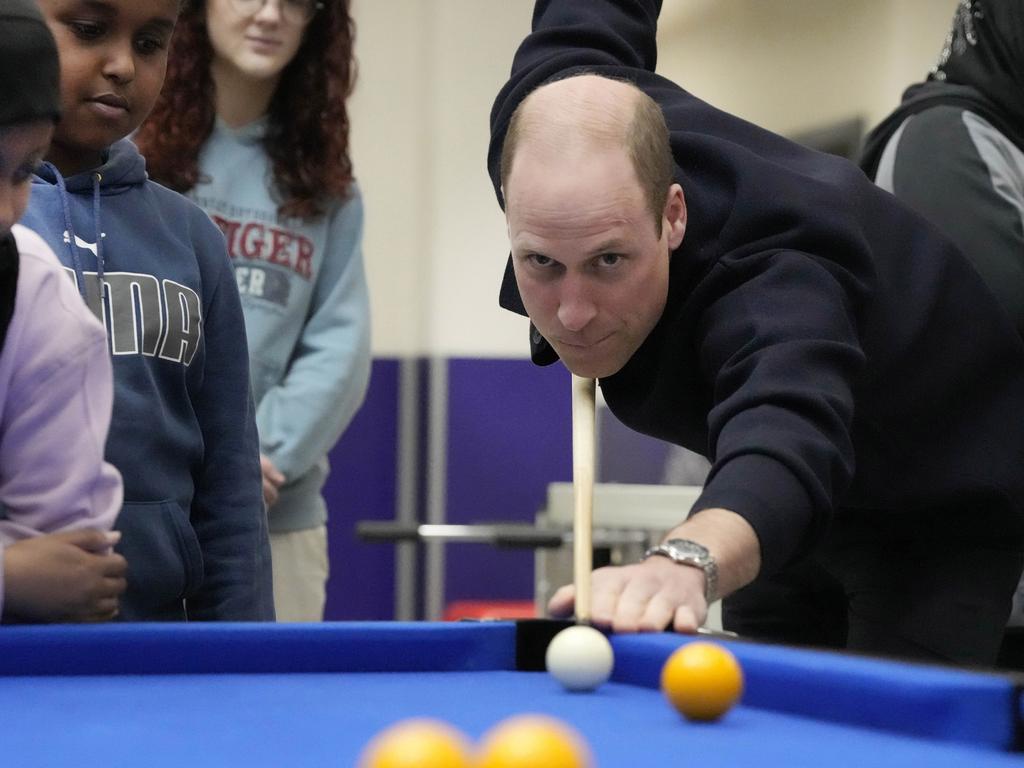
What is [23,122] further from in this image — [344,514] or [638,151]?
[344,514]

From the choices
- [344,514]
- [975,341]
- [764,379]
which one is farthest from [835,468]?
[344,514]

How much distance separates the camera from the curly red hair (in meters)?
2.92

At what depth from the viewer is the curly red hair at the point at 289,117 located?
115 inches

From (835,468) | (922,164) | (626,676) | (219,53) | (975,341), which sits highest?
(219,53)

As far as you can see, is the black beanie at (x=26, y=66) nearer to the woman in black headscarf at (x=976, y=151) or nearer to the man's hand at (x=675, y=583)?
the man's hand at (x=675, y=583)

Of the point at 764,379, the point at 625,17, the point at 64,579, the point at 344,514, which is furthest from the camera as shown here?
the point at 344,514

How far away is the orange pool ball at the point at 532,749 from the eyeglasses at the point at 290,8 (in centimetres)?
227

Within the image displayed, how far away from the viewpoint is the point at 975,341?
2.19 m

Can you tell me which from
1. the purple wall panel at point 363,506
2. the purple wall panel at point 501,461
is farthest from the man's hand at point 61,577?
the purple wall panel at point 501,461

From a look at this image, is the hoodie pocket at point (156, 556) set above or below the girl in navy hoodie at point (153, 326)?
below

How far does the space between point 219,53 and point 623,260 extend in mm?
1433

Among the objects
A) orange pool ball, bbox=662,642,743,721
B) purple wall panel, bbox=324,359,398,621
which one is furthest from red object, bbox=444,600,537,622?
orange pool ball, bbox=662,642,743,721

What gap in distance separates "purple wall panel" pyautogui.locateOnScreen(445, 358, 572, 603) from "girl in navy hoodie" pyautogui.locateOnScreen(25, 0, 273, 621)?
3831 millimetres

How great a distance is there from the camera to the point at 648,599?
1.57 m
